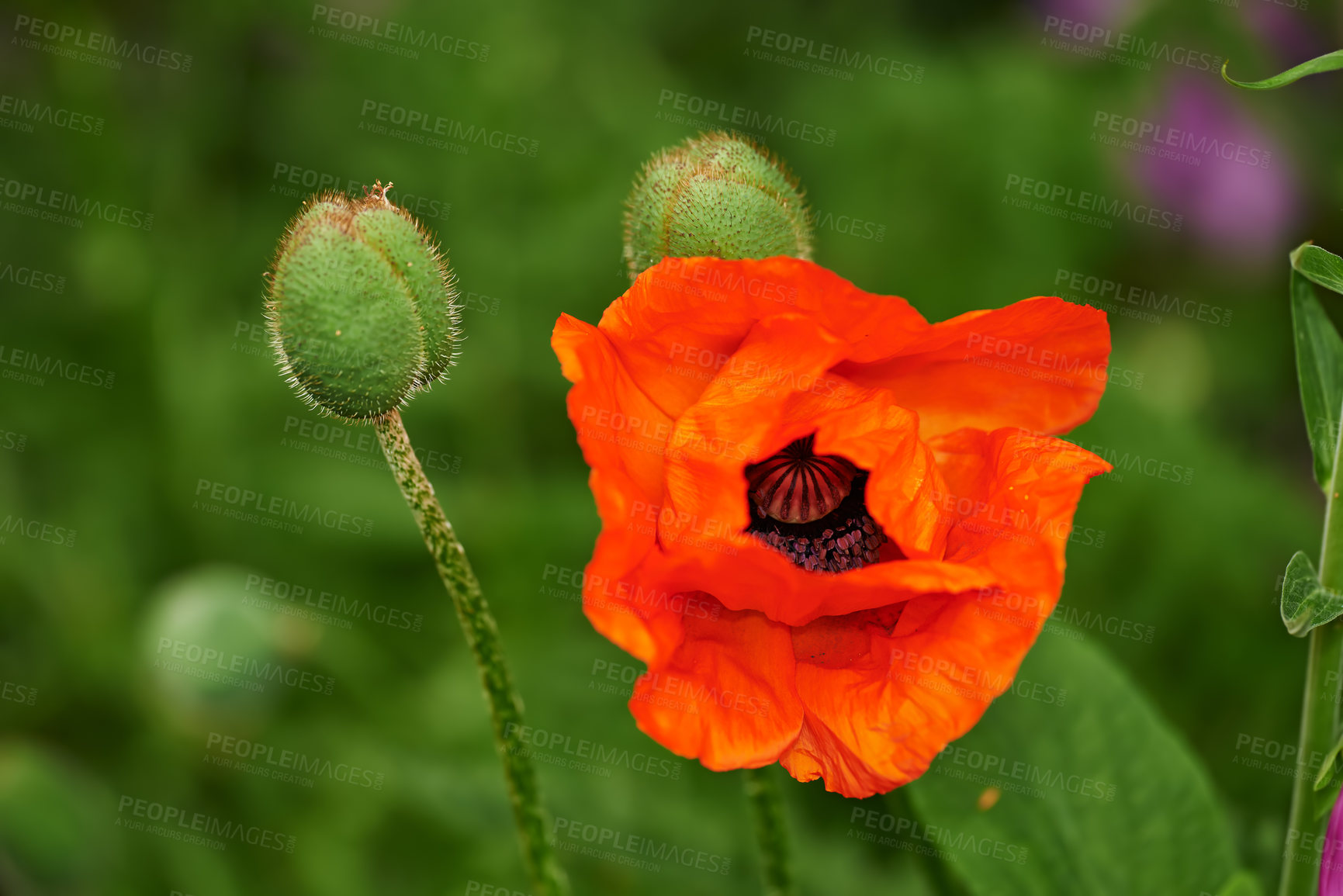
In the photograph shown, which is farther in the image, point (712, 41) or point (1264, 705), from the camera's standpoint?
point (712, 41)

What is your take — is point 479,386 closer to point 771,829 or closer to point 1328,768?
point 771,829

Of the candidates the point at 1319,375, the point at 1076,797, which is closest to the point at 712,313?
the point at 1319,375

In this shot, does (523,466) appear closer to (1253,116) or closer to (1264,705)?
(1264,705)

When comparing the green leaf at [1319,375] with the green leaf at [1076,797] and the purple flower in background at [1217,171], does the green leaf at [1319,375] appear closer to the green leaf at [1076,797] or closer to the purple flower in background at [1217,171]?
the green leaf at [1076,797]

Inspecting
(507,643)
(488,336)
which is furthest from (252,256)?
(507,643)

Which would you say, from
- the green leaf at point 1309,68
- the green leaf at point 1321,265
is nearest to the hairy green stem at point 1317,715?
the green leaf at point 1321,265

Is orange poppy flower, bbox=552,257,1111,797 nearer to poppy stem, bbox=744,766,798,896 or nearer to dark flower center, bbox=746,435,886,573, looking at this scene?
dark flower center, bbox=746,435,886,573
